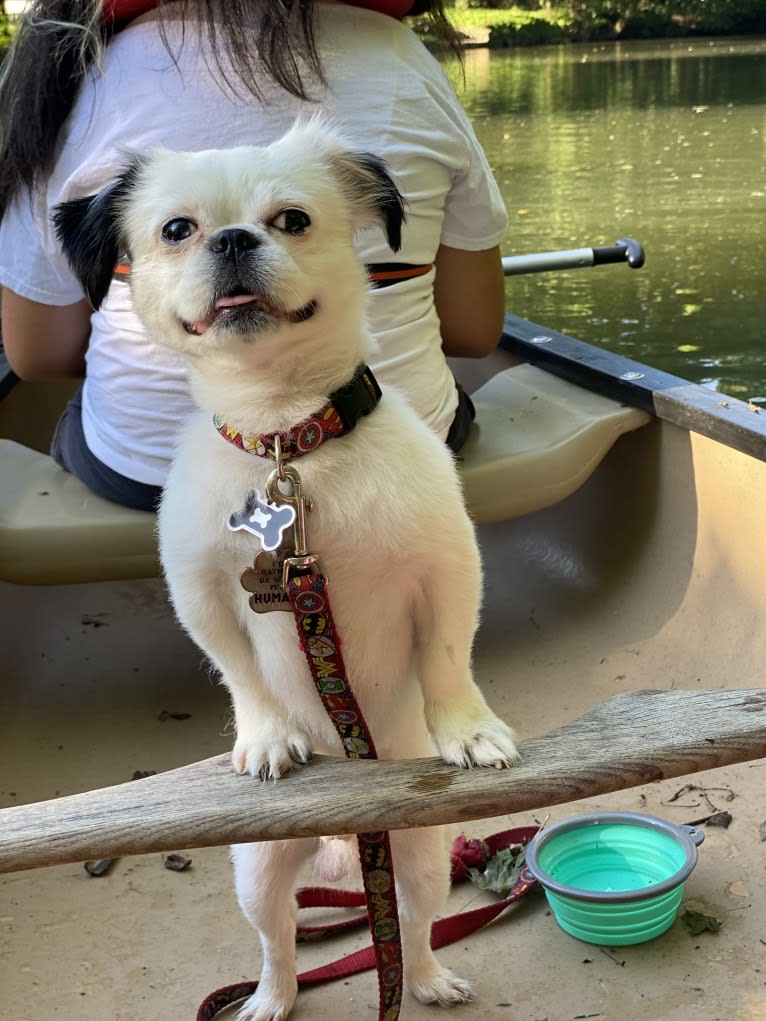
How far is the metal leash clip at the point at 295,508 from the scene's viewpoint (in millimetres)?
1343

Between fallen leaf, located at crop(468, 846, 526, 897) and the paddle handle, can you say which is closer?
fallen leaf, located at crop(468, 846, 526, 897)

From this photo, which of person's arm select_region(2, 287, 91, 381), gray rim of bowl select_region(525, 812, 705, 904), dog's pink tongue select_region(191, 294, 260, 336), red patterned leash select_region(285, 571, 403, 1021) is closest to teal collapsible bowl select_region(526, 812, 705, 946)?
gray rim of bowl select_region(525, 812, 705, 904)

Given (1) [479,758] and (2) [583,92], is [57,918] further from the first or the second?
(2) [583,92]

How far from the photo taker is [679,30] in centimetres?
2650

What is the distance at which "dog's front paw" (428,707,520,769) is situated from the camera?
4.61 feet

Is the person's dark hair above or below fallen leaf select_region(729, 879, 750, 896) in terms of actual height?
above

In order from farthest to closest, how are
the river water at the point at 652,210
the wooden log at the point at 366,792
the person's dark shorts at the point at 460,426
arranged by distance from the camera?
the river water at the point at 652,210
the person's dark shorts at the point at 460,426
the wooden log at the point at 366,792

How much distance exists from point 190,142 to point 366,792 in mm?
1084

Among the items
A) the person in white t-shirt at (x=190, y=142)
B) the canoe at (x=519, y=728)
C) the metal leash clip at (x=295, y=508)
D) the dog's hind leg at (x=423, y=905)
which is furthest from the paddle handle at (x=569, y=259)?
the metal leash clip at (x=295, y=508)

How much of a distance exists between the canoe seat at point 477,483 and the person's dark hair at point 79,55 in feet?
1.90

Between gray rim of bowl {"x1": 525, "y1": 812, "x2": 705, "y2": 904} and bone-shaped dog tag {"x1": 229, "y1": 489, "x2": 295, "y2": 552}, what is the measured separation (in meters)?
0.85

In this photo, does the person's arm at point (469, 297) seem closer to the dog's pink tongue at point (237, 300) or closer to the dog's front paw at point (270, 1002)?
the dog's pink tongue at point (237, 300)

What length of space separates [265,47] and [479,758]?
111 centimetres

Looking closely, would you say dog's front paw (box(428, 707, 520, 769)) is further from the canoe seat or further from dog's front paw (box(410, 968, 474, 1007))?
the canoe seat
